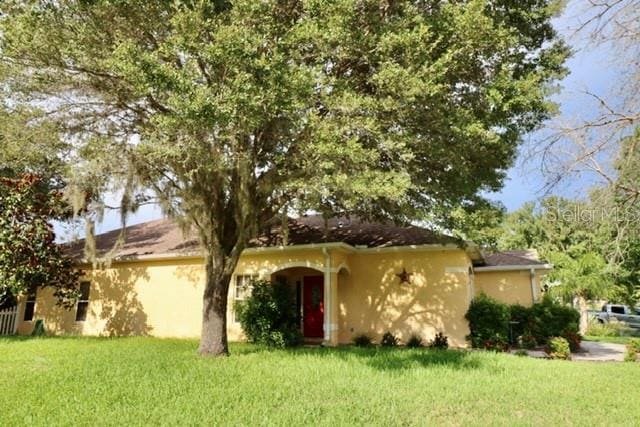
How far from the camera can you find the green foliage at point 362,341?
47.4 feet

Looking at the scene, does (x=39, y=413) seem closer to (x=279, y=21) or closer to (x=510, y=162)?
(x=279, y=21)

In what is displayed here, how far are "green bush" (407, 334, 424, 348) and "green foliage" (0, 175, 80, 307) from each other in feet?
38.1

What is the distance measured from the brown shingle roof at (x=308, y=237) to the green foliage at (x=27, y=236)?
2.26 m

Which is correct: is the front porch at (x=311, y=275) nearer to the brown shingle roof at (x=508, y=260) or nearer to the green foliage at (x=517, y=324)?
the green foliage at (x=517, y=324)

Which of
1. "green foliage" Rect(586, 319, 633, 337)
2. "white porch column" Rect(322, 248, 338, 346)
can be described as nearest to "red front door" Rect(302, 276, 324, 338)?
"white porch column" Rect(322, 248, 338, 346)

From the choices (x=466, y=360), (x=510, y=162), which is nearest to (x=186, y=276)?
(x=466, y=360)

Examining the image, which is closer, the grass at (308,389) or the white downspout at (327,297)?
the grass at (308,389)

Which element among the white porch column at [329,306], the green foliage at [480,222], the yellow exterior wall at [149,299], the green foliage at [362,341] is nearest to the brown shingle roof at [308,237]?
the yellow exterior wall at [149,299]

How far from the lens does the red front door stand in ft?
52.3

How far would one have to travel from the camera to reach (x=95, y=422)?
18.0 ft

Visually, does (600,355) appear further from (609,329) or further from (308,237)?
(609,329)

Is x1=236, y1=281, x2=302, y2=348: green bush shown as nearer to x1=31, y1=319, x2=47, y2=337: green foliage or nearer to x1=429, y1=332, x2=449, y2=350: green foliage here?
x1=429, y1=332, x2=449, y2=350: green foliage

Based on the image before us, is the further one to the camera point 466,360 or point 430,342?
point 430,342

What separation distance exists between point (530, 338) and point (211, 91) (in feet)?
43.0
